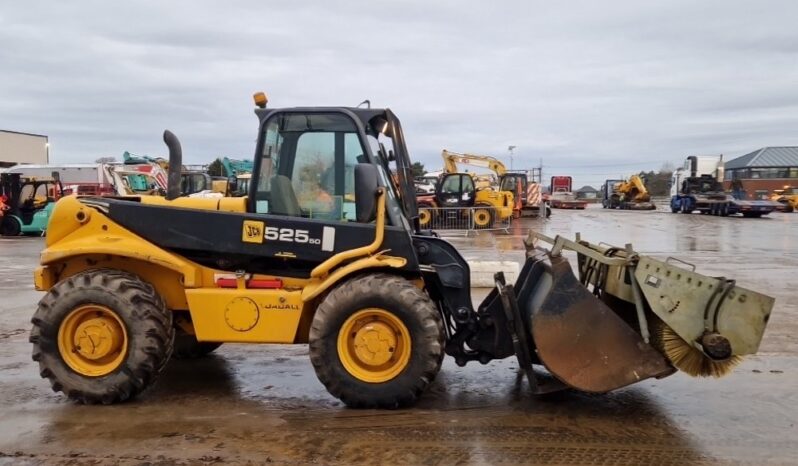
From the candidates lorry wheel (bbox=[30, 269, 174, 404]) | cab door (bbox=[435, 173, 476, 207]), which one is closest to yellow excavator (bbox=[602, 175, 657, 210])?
cab door (bbox=[435, 173, 476, 207])

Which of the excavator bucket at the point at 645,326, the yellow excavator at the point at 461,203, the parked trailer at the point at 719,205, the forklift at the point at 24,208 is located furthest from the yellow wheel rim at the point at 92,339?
the parked trailer at the point at 719,205

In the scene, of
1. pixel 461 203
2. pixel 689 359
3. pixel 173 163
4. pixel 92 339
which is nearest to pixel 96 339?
pixel 92 339

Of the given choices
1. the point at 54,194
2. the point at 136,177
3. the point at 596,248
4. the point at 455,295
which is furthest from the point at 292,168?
the point at 136,177

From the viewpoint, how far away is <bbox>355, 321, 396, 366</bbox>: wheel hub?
4871mm

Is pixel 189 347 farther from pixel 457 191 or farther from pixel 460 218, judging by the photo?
pixel 457 191

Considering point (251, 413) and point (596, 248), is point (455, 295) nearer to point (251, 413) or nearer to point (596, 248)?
point (596, 248)

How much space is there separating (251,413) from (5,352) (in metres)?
3.45

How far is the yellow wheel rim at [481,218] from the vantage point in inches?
960

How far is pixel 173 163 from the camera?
5.72 m

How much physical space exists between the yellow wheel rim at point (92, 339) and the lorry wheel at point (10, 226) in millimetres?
20079

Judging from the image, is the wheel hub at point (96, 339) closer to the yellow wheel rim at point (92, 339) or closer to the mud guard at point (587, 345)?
the yellow wheel rim at point (92, 339)

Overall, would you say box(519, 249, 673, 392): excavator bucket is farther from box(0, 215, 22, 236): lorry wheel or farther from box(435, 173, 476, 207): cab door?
box(0, 215, 22, 236): lorry wheel

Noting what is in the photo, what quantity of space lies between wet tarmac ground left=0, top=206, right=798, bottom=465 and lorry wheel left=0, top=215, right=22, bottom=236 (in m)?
18.0

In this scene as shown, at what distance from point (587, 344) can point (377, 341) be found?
1.48 metres
